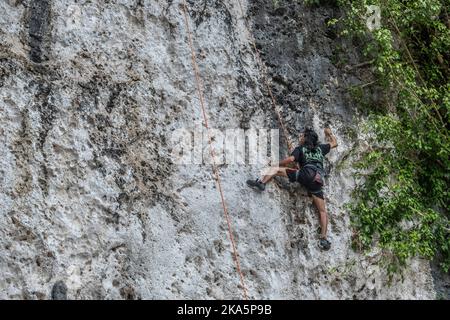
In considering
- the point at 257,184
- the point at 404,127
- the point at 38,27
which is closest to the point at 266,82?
the point at 257,184

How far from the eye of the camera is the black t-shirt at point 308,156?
723cm

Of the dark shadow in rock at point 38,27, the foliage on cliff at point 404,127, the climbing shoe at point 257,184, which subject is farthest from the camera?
the foliage on cliff at point 404,127

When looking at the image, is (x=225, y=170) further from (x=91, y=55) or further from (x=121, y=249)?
(x=91, y=55)

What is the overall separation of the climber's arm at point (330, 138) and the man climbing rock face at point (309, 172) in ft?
0.89

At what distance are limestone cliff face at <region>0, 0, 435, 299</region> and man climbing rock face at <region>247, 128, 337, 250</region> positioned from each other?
12cm

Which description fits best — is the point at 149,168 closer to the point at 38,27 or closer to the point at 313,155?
the point at 313,155

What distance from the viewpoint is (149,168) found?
6.74 metres

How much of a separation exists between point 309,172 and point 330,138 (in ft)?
2.62

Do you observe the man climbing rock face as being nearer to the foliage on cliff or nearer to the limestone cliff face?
the limestone cliff face

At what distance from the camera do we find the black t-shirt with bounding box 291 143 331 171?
23.7 ft

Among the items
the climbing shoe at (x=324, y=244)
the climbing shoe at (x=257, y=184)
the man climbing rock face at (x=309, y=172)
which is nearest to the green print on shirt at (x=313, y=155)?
the man climbing rock face at (x=309, y=172)

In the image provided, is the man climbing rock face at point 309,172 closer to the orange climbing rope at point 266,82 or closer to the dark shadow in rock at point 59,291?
the orange climbing rope at point 266,82

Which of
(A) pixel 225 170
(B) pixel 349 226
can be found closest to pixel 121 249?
(A) pixel 225 170

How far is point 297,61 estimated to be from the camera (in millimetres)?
8219
